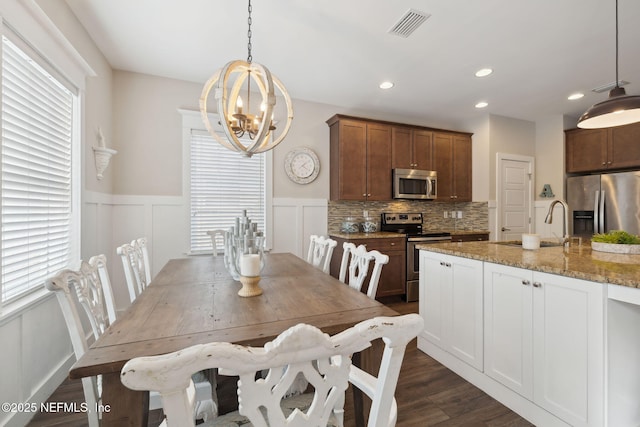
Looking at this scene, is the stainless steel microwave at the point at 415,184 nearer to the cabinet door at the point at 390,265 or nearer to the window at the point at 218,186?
the cabinet door at the point at 390,265

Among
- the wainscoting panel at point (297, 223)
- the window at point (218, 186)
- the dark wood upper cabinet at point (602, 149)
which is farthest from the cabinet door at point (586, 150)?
the window at point (218, 186)

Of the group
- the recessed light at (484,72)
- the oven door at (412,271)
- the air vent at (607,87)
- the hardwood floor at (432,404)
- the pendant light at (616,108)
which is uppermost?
the recessed light at (484,72)

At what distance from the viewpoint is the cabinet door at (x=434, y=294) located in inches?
90.1

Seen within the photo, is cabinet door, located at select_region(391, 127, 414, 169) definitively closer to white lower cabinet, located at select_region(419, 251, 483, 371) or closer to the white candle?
white lower cabinet, located at select_region(419, 251, 483, 371)

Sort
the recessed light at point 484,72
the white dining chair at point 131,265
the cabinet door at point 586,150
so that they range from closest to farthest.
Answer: the white dining chair at point 131,265
the recessed light at point 484,72
the cabinet door at point 586,150

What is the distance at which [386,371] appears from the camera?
70 centimetres

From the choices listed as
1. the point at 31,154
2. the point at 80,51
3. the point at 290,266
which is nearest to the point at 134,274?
the point at 31,154

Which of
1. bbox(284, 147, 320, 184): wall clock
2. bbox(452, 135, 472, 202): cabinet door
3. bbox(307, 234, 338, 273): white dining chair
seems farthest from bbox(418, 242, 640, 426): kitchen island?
Result: bbox(452, 135, 472, 202): cabinet door

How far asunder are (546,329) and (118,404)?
2.03 metres

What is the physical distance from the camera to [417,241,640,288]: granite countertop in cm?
137

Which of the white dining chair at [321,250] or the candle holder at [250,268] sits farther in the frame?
the white dining chair at [321,250]

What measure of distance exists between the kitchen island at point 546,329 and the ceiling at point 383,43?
1.86 meters

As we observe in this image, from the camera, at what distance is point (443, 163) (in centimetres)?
454

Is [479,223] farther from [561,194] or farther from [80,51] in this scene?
[80,51]
